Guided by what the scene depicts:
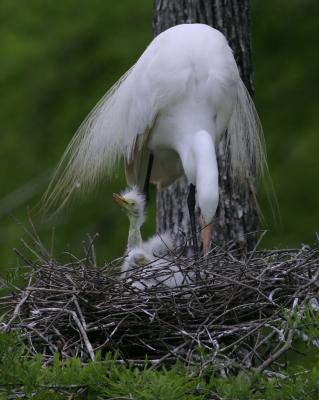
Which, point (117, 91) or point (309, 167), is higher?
point (117, 91)

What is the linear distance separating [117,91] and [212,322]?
2.06 m

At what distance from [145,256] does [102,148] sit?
0.83 m

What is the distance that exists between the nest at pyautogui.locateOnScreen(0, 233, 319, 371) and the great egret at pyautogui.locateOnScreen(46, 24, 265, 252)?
0.57 meters

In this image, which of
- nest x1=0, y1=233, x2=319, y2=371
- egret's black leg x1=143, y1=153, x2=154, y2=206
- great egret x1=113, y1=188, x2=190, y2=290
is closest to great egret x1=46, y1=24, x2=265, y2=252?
egret's black leg x1=143, y1=153, x2=154, y2=206

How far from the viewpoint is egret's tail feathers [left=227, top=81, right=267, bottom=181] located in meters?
5.86

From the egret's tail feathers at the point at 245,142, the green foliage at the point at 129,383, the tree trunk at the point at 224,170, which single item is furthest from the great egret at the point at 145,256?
the green foliage at the point at 129,383

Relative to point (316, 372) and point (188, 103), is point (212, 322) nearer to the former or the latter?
point (316, 372)

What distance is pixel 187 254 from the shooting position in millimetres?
5742

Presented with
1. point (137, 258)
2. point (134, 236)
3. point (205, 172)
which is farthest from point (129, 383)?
point (134, 236)

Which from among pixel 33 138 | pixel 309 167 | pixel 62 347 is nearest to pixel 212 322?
pixel 62 347

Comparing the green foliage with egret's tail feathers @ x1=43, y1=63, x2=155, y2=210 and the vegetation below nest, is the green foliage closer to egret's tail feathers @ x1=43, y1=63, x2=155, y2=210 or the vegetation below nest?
the vegetation below nest

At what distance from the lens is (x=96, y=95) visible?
8719 millimetres

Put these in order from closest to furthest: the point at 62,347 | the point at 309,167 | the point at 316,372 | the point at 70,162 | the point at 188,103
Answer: the point at 316,372, the point at 62,347, the point at 188,103, the point at 70,162, the point at 309,167

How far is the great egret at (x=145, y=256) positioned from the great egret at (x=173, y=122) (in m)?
0.18
